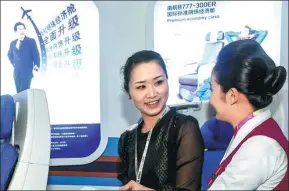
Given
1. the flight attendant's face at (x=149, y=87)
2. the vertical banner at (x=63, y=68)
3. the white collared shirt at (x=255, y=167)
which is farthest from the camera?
the vertical banner at (x=63, y=68)

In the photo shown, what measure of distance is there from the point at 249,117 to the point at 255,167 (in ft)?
0.64

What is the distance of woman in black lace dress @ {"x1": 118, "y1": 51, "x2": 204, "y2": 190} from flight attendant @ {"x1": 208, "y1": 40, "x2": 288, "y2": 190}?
18cm

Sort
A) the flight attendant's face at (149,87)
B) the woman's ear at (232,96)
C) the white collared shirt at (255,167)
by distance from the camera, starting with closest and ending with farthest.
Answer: the white collared shirt at (255,167) < the woman's ear at (232,96) < the flight attendant's face at (149,87)

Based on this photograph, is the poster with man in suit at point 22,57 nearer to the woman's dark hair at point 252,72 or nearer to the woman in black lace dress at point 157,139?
the woman in black lace dress at point 157,139

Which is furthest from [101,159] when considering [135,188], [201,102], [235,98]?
[235,98]

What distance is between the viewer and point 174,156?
4.23 ft

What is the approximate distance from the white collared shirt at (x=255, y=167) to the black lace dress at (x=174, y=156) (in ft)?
0.76

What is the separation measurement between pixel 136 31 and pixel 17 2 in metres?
0.82

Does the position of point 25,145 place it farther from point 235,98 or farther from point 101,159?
point 101,159

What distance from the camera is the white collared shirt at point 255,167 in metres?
0.96

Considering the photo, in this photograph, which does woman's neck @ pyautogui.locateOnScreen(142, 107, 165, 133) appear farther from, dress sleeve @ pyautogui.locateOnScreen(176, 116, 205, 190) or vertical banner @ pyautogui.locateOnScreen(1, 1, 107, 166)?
vertical banner @ pyautogui.locateOnScreen(1, 1, 107, 166)

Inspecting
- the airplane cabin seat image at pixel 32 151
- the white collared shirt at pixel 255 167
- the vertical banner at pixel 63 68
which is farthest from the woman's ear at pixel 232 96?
the vertical banner at pixel 63 68

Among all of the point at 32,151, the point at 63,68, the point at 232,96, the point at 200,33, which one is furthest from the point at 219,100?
the point at 63,68

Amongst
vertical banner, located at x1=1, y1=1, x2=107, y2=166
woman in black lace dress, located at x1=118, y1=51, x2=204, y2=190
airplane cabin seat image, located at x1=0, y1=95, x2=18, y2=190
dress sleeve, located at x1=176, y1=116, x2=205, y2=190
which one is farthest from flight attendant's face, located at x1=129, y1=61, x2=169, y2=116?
vertical banner, located at x1=1, y1=1, x2=107, y2=166
